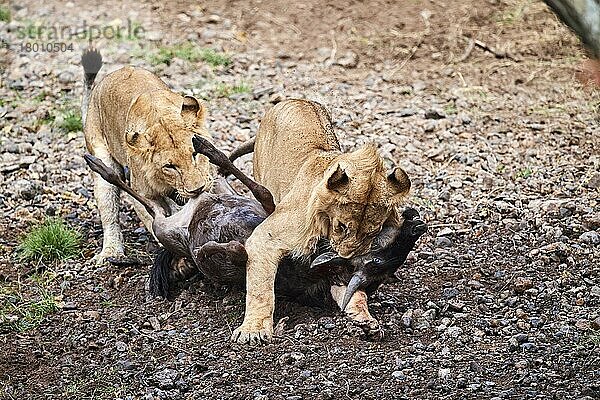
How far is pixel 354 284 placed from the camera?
6.06 metres

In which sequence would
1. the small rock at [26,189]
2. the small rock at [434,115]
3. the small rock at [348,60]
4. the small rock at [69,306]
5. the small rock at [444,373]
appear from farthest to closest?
the small rock at [348,60] → the small rock at [434,115] → the small rock at [26,189] → the small rock at [69,306] → the small rock at [444,373]

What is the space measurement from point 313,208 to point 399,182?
0.52 metres

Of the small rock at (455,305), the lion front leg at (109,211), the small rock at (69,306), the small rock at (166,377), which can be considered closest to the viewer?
the small rock at (166,377)

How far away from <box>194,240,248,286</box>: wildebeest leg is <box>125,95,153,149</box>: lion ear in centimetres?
95

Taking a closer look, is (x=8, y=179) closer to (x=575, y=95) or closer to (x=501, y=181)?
(x=501, y=181)

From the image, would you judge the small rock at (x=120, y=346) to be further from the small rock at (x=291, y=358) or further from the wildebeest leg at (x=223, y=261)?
the small rock at (x=291, y=358)

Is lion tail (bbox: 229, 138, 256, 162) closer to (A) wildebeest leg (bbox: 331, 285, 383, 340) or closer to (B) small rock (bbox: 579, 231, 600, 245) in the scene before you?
(A) wildebeest leg (bbox: 331, 285, 383, 340)

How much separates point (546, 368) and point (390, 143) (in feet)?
14.6

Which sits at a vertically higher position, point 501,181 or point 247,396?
point 247,396

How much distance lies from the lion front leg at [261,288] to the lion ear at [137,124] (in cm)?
140

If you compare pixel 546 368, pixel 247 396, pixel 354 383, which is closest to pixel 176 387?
pixel 247 396

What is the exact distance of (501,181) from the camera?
8.76 meters

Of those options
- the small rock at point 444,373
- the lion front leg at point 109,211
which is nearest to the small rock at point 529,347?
the small rock at point 444,373

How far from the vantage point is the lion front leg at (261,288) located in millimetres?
5930
